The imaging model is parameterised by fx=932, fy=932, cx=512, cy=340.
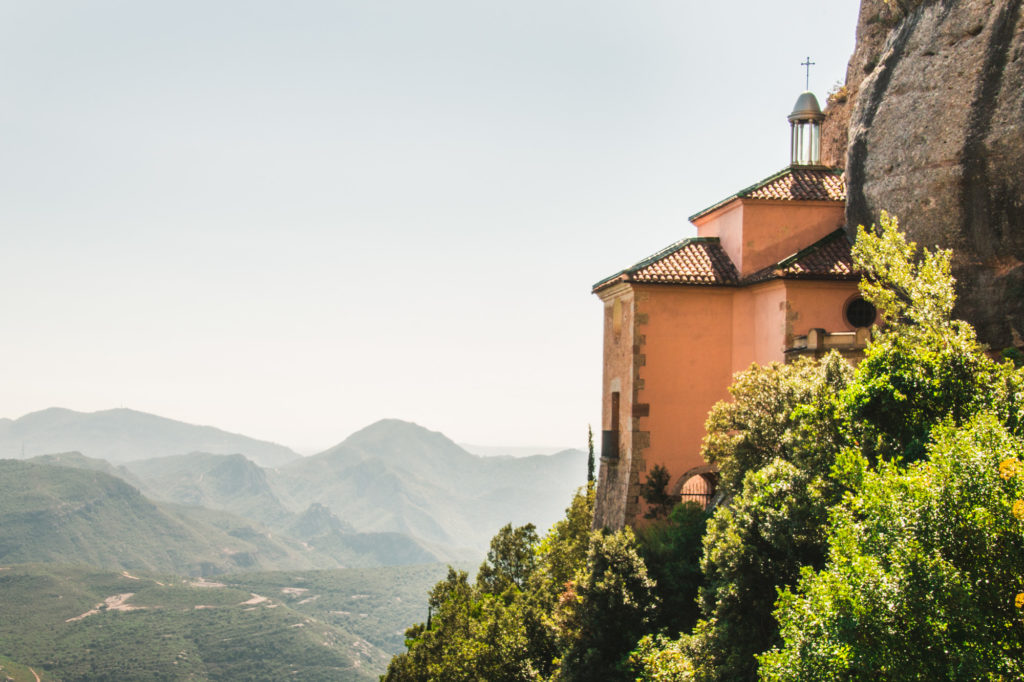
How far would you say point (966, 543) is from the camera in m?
12.4

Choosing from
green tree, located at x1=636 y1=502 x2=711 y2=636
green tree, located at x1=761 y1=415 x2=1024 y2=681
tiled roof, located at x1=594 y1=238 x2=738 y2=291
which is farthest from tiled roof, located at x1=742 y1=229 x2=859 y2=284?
green tree, located at x1=761 y1=415 x2=1024 y2=681

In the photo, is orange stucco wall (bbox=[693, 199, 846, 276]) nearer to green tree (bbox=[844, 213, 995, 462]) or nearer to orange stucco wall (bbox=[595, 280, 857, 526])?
orange stucco wall (bbox=[595, 280, 857, 526])

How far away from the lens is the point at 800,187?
30672 millimetres

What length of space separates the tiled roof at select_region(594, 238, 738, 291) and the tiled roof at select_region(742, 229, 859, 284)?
57.7 inches

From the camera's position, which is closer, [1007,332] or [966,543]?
[966,543]

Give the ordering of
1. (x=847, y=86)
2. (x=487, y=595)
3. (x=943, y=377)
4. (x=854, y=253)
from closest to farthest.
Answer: (x=943, y=377)
(x=854, y=253)
(x=847, y=86)
(x=487, y=595)

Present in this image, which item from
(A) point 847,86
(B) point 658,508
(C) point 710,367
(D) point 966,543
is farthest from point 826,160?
(D) point 966,543

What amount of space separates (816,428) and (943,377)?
3.41 meters

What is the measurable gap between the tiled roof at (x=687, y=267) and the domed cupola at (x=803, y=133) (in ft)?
14.1

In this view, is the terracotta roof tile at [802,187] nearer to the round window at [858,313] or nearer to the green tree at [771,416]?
the round window at [858,313]

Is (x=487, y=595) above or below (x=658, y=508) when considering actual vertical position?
below

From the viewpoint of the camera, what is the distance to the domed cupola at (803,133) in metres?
32.0

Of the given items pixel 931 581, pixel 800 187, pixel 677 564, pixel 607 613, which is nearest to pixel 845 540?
pixel 931 581

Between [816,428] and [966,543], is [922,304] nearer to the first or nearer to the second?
[816,428]
